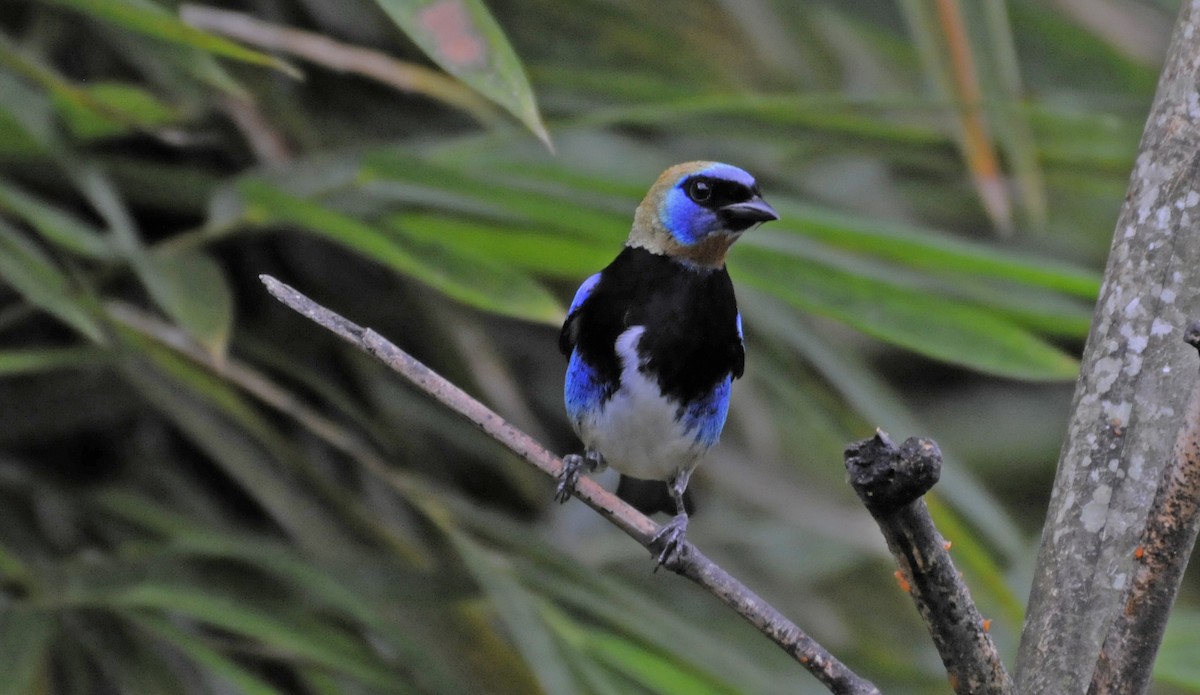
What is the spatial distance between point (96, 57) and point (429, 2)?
157 cm

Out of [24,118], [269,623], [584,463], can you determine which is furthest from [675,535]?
[24,118]

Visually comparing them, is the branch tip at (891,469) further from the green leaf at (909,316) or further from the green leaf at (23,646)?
the green leaf at (23,646)

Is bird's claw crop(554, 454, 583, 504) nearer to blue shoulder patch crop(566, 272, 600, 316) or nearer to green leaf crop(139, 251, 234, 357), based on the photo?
blue shoulder patch crop(566, 272, 600, 316)

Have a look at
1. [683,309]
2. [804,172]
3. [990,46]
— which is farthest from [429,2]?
[804,172]

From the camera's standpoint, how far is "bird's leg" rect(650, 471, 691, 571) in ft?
3.88

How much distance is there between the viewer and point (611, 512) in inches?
45.6

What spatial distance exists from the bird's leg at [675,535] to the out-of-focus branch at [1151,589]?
1.11ft

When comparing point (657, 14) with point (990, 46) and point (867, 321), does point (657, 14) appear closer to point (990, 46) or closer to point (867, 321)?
point (990, 46)

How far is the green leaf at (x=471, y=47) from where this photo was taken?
174 centimetres

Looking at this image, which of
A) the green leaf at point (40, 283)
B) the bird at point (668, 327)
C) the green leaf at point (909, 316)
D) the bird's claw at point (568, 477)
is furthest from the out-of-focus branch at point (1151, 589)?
the green leaf at point (40, 283)

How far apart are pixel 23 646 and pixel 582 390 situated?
106 centimetres

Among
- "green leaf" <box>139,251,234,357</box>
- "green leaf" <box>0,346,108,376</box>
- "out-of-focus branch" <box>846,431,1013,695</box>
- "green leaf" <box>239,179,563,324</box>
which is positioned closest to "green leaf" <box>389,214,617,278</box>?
"green leaf" <box>239,179,563,324</box>

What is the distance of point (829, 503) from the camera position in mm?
3246

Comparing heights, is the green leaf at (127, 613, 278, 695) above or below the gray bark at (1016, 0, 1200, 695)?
below
